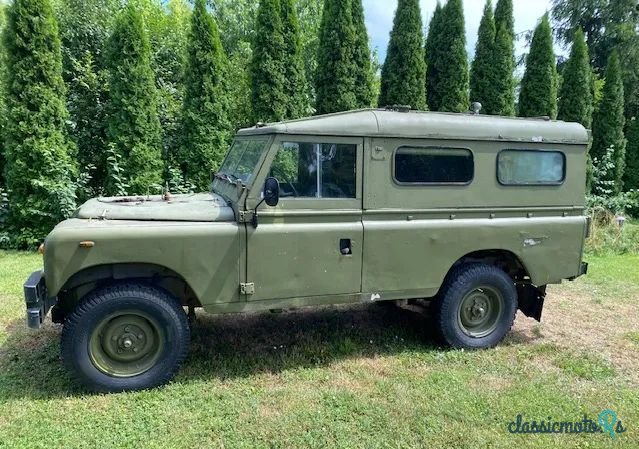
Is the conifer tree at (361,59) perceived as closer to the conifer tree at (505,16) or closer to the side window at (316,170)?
the conifer tree at (505,16)

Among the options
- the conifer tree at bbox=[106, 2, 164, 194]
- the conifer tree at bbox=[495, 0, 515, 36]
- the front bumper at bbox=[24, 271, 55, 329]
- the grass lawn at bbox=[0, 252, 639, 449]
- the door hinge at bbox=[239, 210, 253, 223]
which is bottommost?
the grass lawn at bbox=[0, 252, 639, 449]

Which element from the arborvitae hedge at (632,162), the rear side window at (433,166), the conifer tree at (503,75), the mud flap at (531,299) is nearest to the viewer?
the rear side window at (433,166)

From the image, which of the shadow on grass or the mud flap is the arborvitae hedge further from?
the shadow on grass

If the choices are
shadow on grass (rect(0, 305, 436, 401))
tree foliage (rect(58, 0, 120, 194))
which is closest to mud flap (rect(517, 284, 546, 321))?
shadow on grass (rect(0, 305, 436, 401))

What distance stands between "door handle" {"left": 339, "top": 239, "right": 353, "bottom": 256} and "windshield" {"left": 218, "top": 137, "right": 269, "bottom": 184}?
92cm

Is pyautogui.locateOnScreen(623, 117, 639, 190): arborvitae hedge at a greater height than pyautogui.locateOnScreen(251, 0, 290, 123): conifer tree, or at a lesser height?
lesser

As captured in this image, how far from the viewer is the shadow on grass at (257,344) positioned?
13.3ft

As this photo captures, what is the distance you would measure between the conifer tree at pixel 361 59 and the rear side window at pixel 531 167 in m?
6.07

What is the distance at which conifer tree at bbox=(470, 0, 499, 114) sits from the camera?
1229 centimetres

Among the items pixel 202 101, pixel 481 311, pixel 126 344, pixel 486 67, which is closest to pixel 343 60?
pixel 202 101

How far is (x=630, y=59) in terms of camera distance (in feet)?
65.2

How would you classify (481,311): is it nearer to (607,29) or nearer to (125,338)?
(125,338)

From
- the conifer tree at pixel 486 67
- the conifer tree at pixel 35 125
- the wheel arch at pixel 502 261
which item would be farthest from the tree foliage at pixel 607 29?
the conifer tree at pixel 35 125

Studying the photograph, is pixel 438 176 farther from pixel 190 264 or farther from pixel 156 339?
pixel 156 339
